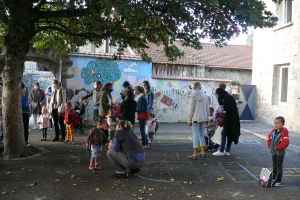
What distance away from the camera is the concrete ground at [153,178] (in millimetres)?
6082

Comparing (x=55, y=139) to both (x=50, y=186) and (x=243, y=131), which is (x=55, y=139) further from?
(x=243, y=131)

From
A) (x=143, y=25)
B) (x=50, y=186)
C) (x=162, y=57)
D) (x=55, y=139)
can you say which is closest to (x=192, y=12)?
(x=143, y=25)

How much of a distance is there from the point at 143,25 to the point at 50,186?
5766 mm

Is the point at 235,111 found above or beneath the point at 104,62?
beneath

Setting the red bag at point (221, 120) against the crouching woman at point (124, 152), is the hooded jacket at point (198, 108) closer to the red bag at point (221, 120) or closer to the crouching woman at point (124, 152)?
the red bag at point (221, 120)

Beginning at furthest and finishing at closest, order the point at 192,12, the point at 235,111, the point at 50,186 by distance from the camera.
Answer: the point at 235,111, the point at 192,12, the point at 50,186

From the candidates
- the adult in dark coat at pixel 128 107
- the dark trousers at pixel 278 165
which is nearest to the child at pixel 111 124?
the adult in dark coat at pixel 128 107

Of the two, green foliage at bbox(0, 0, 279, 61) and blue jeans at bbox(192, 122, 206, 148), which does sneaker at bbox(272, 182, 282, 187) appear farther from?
green foliage at bbox(0, 0, 279, 61)

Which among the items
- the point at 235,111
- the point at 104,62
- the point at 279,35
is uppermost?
the point at 279,35

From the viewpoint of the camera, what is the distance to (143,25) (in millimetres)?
10695

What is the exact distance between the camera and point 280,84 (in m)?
17.5

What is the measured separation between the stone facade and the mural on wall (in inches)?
108

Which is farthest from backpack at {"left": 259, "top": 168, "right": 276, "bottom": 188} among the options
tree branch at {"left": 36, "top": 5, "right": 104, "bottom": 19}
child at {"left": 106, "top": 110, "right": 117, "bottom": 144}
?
tree branch at {"left": 36, "top": 5, "right": 104, "bottom": 19}

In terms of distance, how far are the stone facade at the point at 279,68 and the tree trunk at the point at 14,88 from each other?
428 inches
